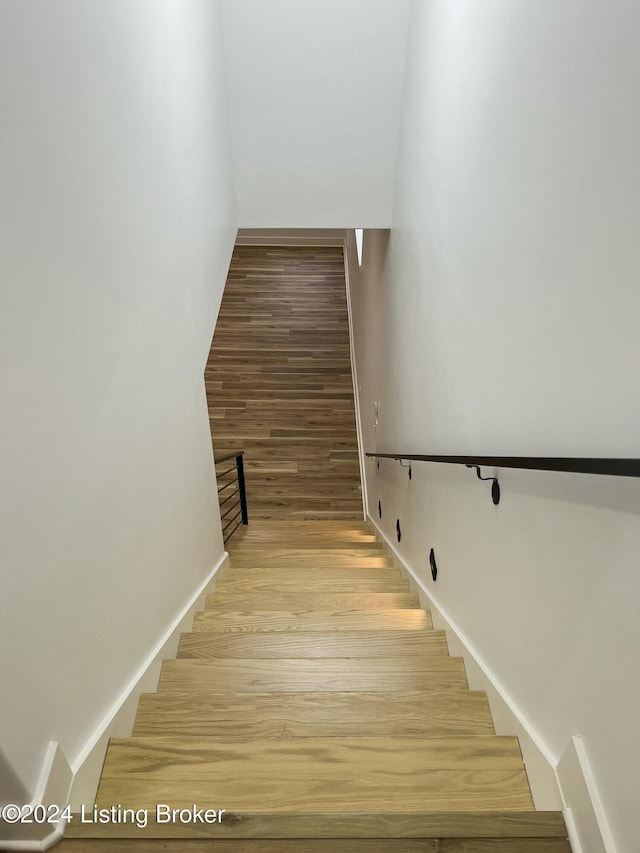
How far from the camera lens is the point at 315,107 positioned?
11.9ft

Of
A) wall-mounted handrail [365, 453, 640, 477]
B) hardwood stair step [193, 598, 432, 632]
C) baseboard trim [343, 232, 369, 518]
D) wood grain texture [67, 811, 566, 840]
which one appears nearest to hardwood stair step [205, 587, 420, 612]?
hardwood stair step [193, 598, 432, 632]

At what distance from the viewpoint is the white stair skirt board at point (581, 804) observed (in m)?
1.05

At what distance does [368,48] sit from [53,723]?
158 inches

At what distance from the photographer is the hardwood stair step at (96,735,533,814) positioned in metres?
1.28

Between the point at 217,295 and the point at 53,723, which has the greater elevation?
the point at 217,295

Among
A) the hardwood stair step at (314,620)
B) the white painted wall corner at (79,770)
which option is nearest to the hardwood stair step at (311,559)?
the hardwood stair step at (314,620)

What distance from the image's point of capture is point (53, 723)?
1.25m

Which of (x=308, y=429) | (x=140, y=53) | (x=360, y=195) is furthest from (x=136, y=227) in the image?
(x=308, y=429)

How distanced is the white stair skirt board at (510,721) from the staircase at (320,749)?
0.04 m

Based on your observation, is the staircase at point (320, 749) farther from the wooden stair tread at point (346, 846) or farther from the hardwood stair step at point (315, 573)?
the hardwood stair step at point (315, 573)

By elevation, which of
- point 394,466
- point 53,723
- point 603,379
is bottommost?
point 394,466

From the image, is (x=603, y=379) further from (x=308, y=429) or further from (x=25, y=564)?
(x=308, y=429)

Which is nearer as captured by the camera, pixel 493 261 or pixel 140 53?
pixel 493 261

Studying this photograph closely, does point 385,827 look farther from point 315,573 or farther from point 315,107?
point 315,107
